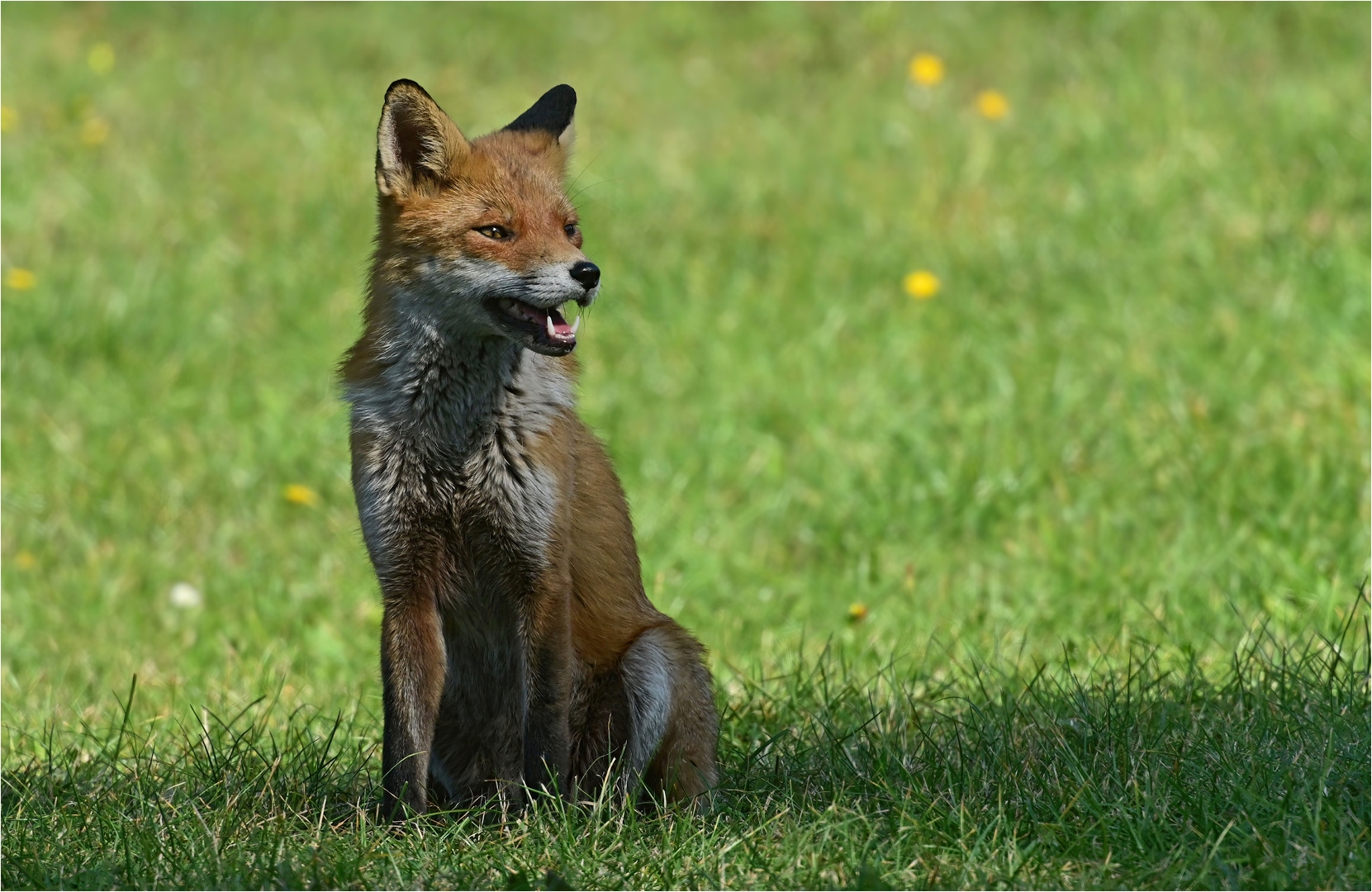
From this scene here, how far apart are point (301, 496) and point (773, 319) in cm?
288

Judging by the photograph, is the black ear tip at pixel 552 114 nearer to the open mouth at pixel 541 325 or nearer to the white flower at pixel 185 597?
the open mouth at pixel 541 325

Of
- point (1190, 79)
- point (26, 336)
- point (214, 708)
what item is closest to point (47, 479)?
point (26, 336)

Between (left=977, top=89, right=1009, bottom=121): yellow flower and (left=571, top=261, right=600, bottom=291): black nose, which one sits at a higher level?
(left=977, top=89, right=1009, bottom=121): yellow flower

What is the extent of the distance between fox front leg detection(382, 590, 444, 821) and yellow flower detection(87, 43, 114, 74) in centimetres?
886

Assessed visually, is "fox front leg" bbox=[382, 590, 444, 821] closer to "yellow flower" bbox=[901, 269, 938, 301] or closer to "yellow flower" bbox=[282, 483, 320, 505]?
"yellow flower" bbox=[282, 483, 320, 505]

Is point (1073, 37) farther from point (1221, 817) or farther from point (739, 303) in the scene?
point (1221, 817)

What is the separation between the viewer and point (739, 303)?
882cm

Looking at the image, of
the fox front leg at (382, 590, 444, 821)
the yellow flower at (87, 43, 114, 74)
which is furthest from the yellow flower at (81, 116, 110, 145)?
the fox front leg at (382, 590, 444, 821)

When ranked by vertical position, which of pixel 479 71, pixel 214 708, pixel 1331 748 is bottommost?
pixel 214 708

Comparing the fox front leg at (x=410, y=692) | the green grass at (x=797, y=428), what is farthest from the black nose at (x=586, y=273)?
the green grass at (x=797, y=428)

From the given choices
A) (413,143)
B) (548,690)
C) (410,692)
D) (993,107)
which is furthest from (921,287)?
(410,692)

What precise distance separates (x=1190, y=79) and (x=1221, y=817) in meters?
8.12

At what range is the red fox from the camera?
400 centimetres

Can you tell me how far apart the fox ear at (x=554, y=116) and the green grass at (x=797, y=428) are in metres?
1.86
